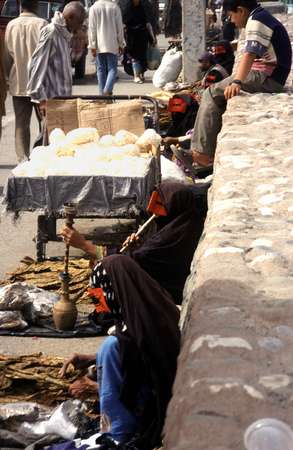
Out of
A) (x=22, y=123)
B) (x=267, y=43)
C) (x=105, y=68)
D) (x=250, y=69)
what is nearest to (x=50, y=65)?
(x=22, y=123)

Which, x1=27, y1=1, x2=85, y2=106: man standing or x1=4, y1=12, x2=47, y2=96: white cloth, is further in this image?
x1=4, y1=12, x2=47, y2=96: white cloth

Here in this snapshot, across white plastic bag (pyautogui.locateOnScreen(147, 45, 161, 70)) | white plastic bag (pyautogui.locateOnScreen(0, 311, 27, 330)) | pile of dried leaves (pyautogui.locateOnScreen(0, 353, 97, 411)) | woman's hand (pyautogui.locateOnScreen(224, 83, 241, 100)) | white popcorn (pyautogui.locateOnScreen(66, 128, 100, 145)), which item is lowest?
white plastic bag (pyautogui.locateOnScreen(147, 45, 161, 70))

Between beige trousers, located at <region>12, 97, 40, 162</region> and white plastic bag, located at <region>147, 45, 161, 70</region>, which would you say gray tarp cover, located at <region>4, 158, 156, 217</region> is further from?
white plastic bag, located at <region>147, 45, 161, 70</region>

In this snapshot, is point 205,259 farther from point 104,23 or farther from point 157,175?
point 104,23

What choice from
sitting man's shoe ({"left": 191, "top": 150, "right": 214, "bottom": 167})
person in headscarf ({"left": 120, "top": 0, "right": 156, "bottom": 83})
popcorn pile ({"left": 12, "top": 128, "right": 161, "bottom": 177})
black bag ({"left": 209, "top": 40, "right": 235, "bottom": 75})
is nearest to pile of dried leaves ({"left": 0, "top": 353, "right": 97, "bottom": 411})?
popcorn pile ({"left": 12, "top": 128, "right": 161, "bottom": 177})

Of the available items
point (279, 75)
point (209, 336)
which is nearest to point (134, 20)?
point (279, 75)

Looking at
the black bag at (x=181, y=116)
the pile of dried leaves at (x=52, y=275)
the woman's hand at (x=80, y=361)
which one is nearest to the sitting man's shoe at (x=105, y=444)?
the woman's hand at (x=80, y=361)

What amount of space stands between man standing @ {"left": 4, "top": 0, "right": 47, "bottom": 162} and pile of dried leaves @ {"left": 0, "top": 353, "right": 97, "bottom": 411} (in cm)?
537

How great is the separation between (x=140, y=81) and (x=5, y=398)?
14562 mm

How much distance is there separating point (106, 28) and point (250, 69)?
7.34 m

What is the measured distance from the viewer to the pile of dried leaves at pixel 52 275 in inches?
286

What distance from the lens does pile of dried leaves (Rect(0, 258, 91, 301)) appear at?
7.26 meters

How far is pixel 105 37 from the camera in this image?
15.5 metres

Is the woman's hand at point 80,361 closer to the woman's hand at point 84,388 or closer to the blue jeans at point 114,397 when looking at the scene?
the woman's hand at point 84,388
